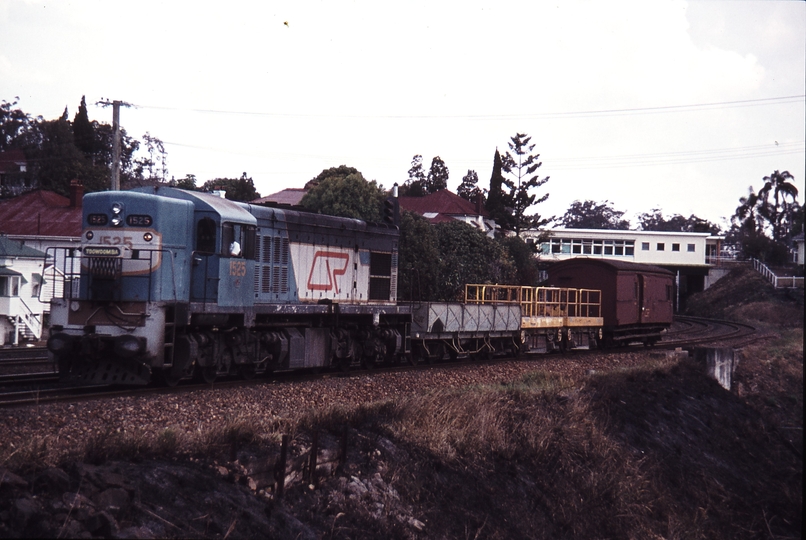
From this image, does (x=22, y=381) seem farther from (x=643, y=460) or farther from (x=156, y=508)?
(x=643, y=460)

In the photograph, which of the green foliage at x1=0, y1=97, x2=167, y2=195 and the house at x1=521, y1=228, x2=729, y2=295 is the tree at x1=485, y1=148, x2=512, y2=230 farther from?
the green foliage at x1=0, y1=97, x2=167, y2=195

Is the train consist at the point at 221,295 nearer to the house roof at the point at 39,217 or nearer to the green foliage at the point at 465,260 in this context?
the green foliage at the point at 465,260

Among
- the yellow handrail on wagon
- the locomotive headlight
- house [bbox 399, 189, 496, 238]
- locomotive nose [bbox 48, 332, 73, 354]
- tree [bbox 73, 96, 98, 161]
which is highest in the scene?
tree [bbox 73, 96, 98, 161]

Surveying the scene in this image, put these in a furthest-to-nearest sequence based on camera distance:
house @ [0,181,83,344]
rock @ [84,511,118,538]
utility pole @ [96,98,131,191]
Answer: house @ [0,181,83,344], utility pole @ [96,98,131,191], rock @ [84,511,118,538]

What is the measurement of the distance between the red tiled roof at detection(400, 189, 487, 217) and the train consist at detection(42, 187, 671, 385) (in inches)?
1889

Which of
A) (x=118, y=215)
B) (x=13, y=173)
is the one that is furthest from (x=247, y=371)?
(x=13, y=173)

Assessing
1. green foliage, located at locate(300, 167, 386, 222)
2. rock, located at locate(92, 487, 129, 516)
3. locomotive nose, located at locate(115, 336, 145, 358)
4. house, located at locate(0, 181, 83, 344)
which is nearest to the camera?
rock, located at locate(92, 487, 129, 516)

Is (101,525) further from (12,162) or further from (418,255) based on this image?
(12,162)

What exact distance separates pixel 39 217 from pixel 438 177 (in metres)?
58.3

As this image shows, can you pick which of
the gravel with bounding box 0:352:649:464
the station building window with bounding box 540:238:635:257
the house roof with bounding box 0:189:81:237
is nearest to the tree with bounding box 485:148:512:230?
the station building window with bounding box 540:238:635:257

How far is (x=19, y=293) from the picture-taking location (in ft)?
95.7

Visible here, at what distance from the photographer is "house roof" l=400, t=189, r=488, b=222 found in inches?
2628

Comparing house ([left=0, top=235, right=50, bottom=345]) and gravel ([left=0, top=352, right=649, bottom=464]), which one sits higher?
house ([left=0, top=235, right=50, bottom=345])

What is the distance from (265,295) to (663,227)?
106117mm
